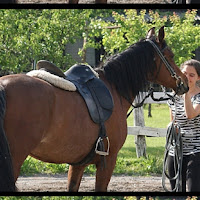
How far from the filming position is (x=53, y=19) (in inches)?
366

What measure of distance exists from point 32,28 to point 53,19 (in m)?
0.44

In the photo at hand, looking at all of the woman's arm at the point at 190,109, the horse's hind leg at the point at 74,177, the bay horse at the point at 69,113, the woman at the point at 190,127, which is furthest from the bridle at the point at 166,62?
the horse's hind leg at the point at 74,177

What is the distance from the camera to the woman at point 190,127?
476 centimetres

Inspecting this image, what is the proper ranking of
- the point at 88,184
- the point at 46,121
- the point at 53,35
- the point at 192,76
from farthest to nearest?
1. the point at 53,35
2. the point at 88,184
3. the point at 192,76
4. the point at 46,121

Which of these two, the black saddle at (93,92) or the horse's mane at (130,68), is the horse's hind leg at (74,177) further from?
the horse's mane at (130,68)

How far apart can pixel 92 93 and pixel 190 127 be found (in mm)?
958

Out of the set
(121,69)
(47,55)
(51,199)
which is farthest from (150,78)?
(47,55)

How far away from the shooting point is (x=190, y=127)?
487 cm

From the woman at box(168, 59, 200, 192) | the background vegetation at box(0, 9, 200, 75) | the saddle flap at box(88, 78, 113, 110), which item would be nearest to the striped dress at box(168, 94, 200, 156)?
the woman at box(168, 59, 200, 192)

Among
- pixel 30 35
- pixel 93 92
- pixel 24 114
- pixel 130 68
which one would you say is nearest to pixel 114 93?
pixel 130 68

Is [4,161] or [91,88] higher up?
[91,88]

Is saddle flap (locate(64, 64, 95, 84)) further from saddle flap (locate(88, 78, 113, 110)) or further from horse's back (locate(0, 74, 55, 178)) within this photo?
horse's back (locate(0, 74, 55, 178))

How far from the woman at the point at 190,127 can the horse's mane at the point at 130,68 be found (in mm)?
419

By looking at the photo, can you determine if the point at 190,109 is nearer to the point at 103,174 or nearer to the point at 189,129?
the point at 189,129
